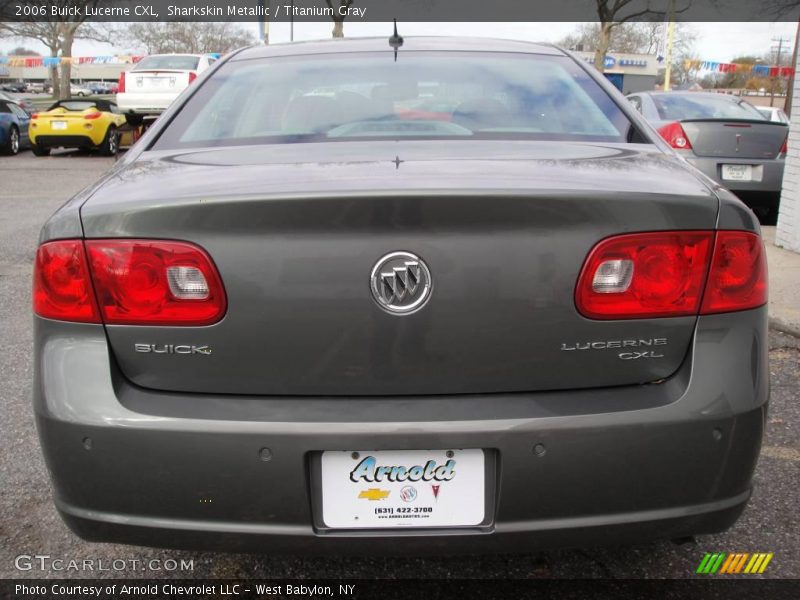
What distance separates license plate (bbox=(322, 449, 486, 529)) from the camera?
66.4 inches

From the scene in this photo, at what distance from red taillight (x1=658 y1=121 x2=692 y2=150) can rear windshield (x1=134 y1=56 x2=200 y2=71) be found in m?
10.4

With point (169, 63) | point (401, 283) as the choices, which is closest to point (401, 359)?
point (401, 283)

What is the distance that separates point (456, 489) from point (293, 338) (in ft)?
1.55

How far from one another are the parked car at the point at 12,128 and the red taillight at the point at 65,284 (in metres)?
17.7

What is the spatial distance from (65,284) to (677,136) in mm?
7430

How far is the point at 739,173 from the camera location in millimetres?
8016

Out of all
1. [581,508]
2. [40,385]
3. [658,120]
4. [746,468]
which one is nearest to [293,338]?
[40,385]

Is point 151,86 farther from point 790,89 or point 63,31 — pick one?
point 63,31

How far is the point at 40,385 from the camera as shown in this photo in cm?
178

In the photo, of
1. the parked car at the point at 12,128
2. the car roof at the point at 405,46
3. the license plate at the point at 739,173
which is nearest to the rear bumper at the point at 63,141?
the parked car at the point at 12,128

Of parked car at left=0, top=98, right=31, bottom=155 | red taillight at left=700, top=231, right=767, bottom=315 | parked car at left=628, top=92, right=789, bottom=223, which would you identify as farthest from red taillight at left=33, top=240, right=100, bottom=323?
parked car at left=0, top=98, right=31, bottom=155

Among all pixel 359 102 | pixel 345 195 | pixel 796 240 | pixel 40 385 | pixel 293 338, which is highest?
pixel 359 102

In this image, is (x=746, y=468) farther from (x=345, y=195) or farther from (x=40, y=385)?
(x=40, y=385)

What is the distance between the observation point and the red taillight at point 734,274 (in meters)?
1.74
